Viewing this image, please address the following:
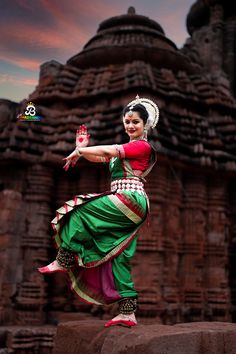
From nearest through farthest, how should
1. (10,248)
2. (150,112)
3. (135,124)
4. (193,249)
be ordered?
(135,124) < (150,112) < (10,248) < (193,249)

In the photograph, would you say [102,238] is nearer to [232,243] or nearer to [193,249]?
[193,249]

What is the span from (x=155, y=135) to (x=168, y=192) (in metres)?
1.34

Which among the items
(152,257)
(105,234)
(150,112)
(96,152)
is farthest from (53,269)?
(152,257)

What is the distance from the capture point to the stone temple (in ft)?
27.2

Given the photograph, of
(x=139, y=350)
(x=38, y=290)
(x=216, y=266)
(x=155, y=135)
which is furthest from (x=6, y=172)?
(x=139, y=350)

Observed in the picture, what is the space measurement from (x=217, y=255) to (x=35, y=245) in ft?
13.4

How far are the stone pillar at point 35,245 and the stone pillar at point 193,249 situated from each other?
298 cm

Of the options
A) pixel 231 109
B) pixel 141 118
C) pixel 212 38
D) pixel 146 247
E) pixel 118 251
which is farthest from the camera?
pixel 212 38

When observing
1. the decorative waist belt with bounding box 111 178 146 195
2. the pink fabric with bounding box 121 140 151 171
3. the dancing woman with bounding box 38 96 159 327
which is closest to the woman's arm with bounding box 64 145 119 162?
the dancing woman with bounding box 38 96 159 327

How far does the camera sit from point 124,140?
333 inches

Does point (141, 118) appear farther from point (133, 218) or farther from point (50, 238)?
point (50, 238)

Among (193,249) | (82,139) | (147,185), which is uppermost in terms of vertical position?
(147,185)

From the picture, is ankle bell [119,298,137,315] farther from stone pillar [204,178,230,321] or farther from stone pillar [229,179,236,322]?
stone pillar [229,179,236,322]

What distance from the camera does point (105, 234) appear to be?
12.3 feet
